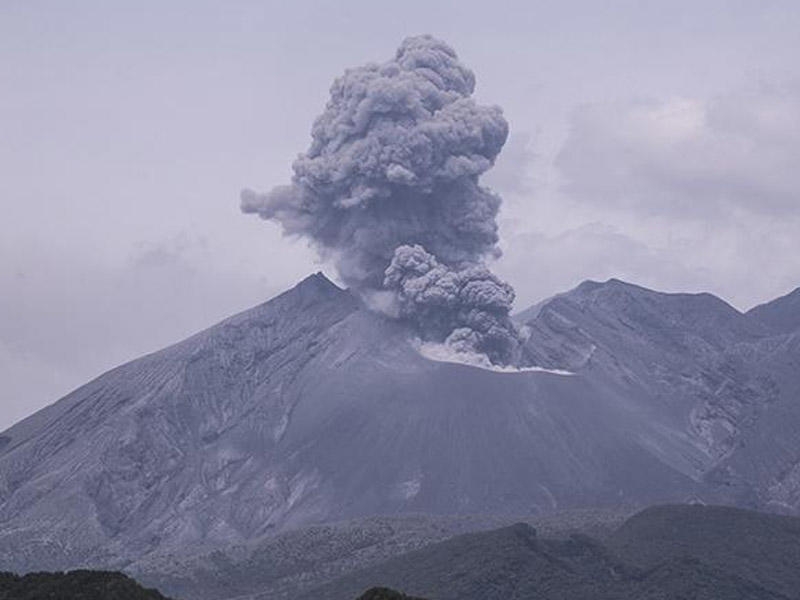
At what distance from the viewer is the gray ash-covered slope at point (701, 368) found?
459ft

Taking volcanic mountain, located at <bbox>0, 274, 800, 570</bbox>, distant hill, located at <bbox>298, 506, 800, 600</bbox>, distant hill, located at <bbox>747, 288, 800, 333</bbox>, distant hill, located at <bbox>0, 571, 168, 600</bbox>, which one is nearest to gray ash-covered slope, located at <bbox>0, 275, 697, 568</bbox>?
volcanic mountain, located at <bbox>0, 274, 800, 570</bbox>

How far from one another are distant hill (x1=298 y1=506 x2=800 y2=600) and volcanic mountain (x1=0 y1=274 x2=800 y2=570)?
2508 centimetres

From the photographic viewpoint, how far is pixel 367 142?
451 feet

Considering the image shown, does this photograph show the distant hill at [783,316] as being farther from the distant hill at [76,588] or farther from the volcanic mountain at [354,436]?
the distant hill at [76,588]

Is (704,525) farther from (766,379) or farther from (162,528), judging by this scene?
(766,379)

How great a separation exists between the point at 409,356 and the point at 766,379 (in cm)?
4215

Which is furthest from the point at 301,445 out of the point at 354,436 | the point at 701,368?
the point at 701,368

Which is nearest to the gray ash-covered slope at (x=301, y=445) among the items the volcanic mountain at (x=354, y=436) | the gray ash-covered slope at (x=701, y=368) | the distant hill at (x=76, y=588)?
the volcanic mountain at (x=354, y=436)

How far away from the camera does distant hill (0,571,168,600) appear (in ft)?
143

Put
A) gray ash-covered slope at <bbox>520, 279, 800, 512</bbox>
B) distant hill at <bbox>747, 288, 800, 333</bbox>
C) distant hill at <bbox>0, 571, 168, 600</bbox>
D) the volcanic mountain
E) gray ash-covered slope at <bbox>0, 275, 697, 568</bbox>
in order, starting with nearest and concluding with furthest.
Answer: distant hill at <bbox>0, 571, 168, 600</bbox>
gray ash-covered slope at <bbox>0, 275, 697, 568</bbox>
the volcanic mountain
gray ash-covered slope at <bbox>520, 279, 800, 512</bbox>
distant hill at <bbox>747, 288, 800, 333</bbox>

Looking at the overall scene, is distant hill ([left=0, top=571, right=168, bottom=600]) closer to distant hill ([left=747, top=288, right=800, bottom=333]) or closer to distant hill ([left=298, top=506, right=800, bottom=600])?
distant hill ([left=298, top=506, right=800, bottom=600])

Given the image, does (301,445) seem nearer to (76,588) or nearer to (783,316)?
(783,316)

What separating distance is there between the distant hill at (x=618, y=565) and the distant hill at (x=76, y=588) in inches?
1472

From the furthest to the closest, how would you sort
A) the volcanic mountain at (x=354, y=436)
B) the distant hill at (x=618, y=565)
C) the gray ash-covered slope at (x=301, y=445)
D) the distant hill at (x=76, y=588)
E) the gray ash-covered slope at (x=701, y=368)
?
the gray ash-covered slope at (x=701, y=368) → the volcanic mountain at (x=354, y=436) → the gray ash-covered slope at (x=301, y=445) → the distant hill at (x=618, y=565) → the distant hill at (x=76, y=588)
